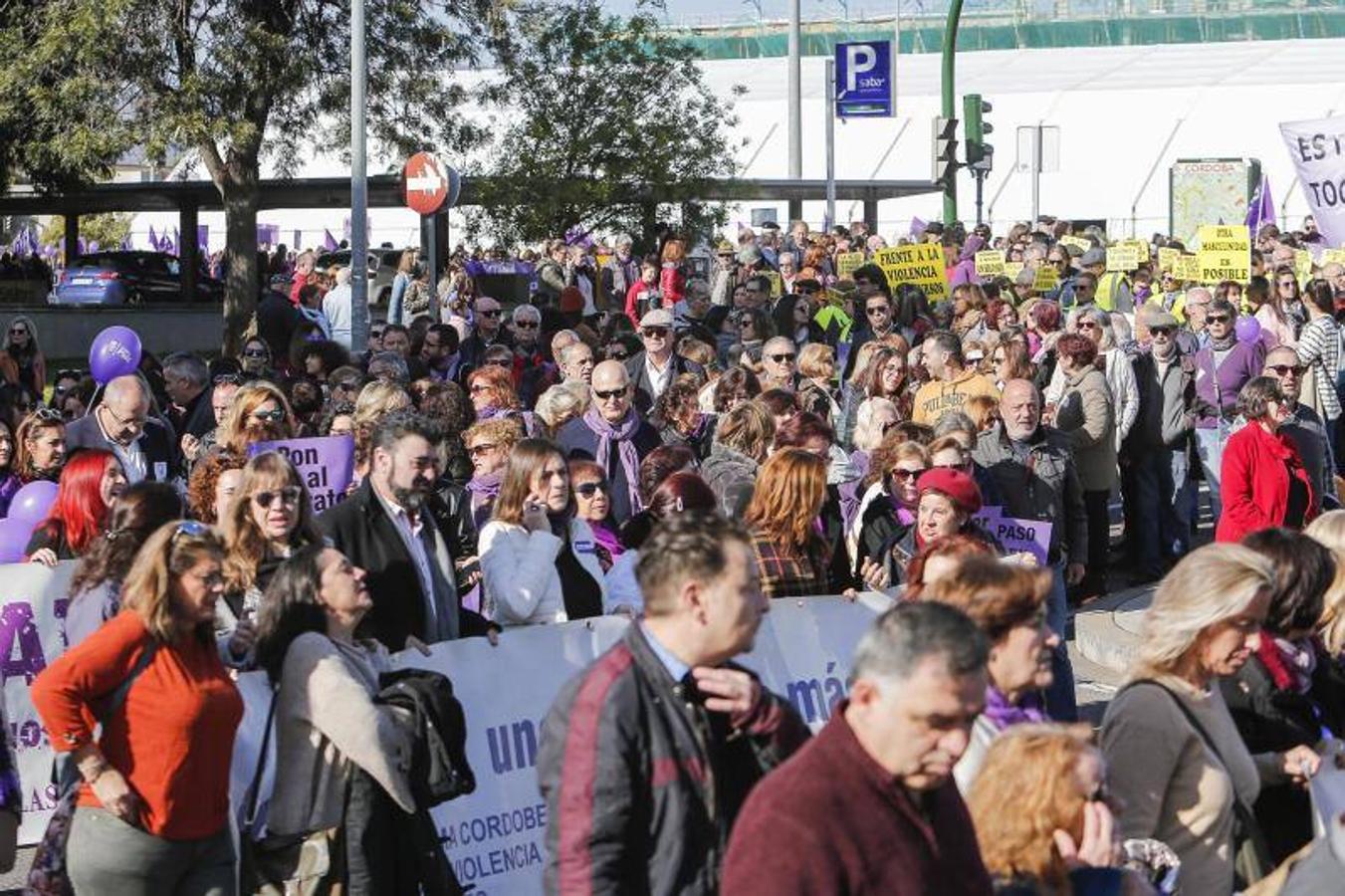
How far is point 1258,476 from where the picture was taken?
11.4 m

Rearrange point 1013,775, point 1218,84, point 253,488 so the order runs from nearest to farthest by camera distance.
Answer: point 1013,775 → point 253,488 → point 1218,84

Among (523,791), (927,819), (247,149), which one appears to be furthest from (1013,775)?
(247,149)

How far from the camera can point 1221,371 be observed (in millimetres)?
15469

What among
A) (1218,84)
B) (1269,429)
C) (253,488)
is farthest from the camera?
(1218,84)

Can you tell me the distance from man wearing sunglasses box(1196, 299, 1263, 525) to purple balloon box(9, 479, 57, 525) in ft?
26.8

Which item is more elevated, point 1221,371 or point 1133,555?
point 1221,371

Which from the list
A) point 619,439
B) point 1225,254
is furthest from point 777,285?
point 619,439

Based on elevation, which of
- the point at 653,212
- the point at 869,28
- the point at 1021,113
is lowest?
the point at 653,212

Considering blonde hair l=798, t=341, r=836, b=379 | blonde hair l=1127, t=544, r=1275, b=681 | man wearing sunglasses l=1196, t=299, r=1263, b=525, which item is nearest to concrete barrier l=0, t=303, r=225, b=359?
man wearing sunglasses l=1196, t=299, r=1263, b=525

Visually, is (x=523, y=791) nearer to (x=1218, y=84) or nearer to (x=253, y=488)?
(x=253, y=488)

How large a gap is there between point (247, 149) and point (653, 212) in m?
4.50

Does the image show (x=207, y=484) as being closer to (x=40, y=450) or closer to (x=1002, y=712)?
(x=40, y=450)

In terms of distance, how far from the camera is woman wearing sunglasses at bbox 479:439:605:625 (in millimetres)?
7809

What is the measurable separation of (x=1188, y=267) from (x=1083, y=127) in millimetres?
41215
